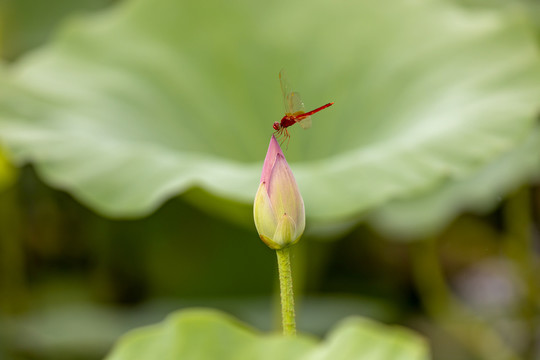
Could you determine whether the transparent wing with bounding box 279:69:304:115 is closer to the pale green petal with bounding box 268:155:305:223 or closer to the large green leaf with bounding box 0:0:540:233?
the pale green petal with bounding box 268:155:305:223

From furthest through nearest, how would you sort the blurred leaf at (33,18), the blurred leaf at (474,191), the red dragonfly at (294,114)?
the blurred leaf at (33,18) → the blurred leaf at (474,191) → the red dragonfly at (294,114)

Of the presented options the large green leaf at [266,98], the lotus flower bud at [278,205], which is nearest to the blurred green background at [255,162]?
the large green leaf at [266,98]

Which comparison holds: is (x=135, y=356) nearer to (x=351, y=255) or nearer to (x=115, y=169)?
(x=115, y=169)

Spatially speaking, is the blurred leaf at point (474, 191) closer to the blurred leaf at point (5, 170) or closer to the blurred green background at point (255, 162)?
the blurred green background at point (255, 162)

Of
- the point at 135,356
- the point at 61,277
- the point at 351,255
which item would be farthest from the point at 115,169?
the point at 351,255

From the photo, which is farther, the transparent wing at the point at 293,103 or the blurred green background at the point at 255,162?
the blurred green background at the point at 255,162

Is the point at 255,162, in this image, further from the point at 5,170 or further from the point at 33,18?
the point at 33,18

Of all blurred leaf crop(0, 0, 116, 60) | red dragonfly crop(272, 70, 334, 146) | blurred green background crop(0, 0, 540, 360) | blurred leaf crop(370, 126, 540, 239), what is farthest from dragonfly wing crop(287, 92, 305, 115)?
blurred leaf crop(0, 0, 116, 60)
